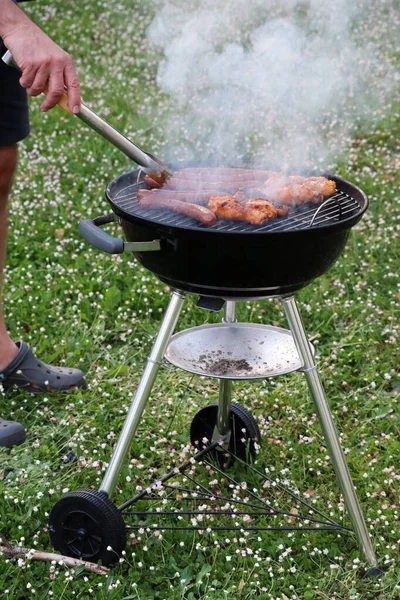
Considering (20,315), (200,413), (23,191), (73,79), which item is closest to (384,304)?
(200,413)

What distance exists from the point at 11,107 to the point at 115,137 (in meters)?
1.00

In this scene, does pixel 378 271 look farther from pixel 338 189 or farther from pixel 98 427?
pixel 98 427

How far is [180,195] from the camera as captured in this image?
259 cm

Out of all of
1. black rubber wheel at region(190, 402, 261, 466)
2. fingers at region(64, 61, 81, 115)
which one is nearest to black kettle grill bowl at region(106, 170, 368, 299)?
fingers at region(64, 61, 81, 115)

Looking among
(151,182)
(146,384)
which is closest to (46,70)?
(151,182)

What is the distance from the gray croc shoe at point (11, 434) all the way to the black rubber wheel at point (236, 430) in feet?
2.49

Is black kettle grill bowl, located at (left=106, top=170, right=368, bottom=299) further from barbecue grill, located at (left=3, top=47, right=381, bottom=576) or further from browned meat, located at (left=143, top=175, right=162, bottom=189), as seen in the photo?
browned meat, located at (left=143, top=175, right=162, bottom=189)

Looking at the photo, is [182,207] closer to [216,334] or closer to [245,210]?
[245,210]

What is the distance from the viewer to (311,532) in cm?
275

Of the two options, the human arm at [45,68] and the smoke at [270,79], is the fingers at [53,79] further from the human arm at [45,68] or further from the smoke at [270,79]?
the smoke at [270,79]

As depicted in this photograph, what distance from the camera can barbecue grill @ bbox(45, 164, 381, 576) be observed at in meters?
2.31

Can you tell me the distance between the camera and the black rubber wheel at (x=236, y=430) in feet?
10.4

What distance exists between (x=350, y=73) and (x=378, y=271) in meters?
3.29

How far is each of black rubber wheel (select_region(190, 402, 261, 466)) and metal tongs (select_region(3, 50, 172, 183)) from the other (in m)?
1.09
